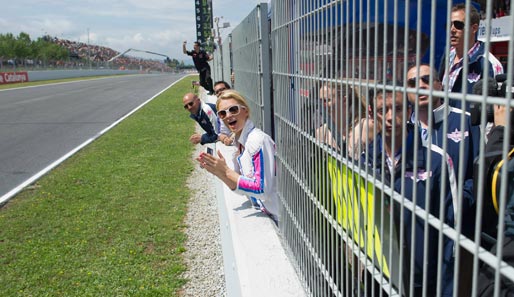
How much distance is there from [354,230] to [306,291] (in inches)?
42.3

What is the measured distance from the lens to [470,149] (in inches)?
77.5

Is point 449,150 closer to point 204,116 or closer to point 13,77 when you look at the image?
point 204,116

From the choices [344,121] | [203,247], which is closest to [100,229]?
[203,247]

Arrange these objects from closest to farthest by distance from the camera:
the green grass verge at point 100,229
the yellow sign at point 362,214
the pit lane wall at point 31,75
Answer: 1. the yellow sign at point 362,214
2. the green grass verge at point 100,229
3. the pit lane wall at point 31,75

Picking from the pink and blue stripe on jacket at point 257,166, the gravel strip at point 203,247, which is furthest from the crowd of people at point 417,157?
A: the gravel strip at point 203,247

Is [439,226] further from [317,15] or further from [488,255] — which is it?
[317,15]

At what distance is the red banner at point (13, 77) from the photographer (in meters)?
39.3

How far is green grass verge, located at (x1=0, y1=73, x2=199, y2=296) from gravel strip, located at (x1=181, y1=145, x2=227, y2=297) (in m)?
0.10

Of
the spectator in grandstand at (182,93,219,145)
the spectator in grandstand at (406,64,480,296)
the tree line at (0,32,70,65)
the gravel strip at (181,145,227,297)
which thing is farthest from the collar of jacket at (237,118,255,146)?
the tree line at (0,32,70,65)

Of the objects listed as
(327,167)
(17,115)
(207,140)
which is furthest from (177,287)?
(17,115)

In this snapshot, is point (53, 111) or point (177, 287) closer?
point (177, 287)

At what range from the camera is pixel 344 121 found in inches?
73.1

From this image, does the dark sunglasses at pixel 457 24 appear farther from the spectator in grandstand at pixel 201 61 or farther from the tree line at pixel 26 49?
the tree line at pixel 26 49

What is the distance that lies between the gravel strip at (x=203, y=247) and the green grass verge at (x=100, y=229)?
98mm
